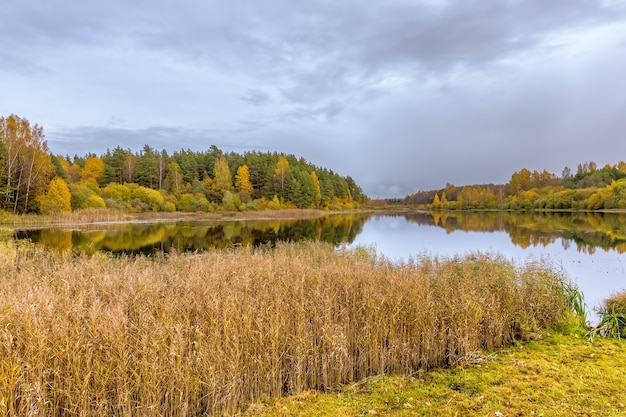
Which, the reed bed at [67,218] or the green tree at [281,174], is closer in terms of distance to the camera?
the reed bed at [67,218]

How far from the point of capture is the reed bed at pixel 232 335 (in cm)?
433

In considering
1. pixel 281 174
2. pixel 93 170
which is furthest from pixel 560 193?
pixel 93 170

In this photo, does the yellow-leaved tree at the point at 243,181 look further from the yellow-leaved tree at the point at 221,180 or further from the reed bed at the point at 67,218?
the reed bed at the point at 67,218

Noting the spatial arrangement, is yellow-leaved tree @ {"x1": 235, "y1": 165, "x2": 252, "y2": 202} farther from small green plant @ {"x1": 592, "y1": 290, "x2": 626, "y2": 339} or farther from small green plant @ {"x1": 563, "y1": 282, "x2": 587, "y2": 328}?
small green plant @ {"x1": 592, "y1": 290, "x2": 626, "y2": 339}

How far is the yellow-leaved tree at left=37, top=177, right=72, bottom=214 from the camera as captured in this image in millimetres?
41688

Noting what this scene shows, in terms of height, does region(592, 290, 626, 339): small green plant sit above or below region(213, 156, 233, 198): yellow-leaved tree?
below

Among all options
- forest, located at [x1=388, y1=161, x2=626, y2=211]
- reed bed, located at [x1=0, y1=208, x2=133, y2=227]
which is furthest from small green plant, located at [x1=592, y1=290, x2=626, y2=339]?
forest, located at [x1=388, y1=161, x2=626, y2=211]

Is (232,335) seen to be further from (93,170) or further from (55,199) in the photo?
(93,170)

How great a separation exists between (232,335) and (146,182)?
8482 centimetres

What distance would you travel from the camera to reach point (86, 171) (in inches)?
2982

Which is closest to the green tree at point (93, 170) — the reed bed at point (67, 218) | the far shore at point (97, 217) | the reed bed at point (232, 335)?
the far shore at point (97, 217)

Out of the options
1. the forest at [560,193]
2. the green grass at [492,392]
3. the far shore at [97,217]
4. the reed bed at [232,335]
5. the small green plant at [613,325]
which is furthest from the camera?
the forest at [560,193]

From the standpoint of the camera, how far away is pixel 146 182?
8156cm

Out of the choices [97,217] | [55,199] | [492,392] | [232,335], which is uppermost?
[55,199]
